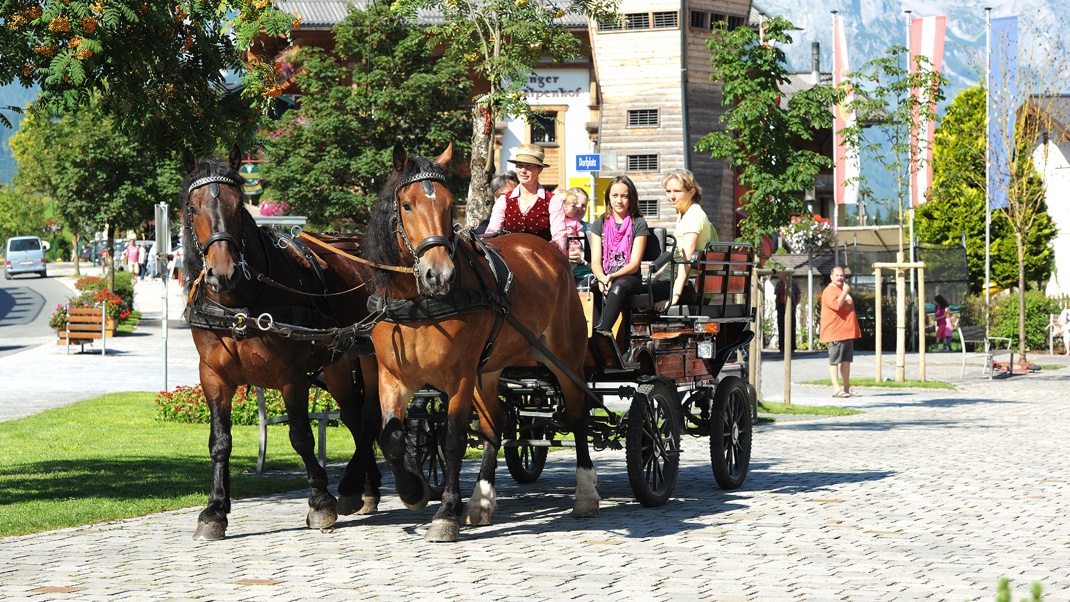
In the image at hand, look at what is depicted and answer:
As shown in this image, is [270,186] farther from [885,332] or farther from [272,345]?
[272,345]

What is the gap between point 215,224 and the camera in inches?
343

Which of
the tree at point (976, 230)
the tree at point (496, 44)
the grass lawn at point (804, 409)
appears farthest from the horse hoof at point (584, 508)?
the tree at point (976, 230)

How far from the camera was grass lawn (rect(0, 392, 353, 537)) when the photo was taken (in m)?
10.4

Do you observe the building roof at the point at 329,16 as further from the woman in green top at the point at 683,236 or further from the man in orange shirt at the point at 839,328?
the woman in green top at the point at 683,236

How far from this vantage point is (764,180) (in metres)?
19.2

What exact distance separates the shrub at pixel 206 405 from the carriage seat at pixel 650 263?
709 centimetres

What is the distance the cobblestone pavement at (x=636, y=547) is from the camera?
7.44 meters

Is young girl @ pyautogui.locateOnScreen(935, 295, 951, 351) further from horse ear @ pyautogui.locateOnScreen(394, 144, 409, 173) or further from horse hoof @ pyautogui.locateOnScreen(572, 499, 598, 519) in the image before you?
horse ear @ pyautogui.locateOnScreen(394, 144, 409, 173)

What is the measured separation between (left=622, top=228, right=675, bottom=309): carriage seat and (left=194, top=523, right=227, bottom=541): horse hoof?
11.7ft

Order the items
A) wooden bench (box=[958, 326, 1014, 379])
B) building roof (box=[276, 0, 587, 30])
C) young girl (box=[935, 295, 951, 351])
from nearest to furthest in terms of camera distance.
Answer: wooden bench (box=[958, 326, 1014, 379]) < young girl (box=[935, 295, 951, 351]) < building roof (box=[276, 0, 587, 30])

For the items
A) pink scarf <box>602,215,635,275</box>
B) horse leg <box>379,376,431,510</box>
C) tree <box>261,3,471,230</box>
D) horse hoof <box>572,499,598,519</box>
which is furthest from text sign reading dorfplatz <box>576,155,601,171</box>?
tree <box>261,3,471,230</box>

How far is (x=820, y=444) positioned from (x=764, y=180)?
4.61 metres

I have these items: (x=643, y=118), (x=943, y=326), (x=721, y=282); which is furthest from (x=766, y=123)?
(x=643, y=118)

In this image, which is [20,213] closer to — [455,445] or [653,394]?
[653,394]
